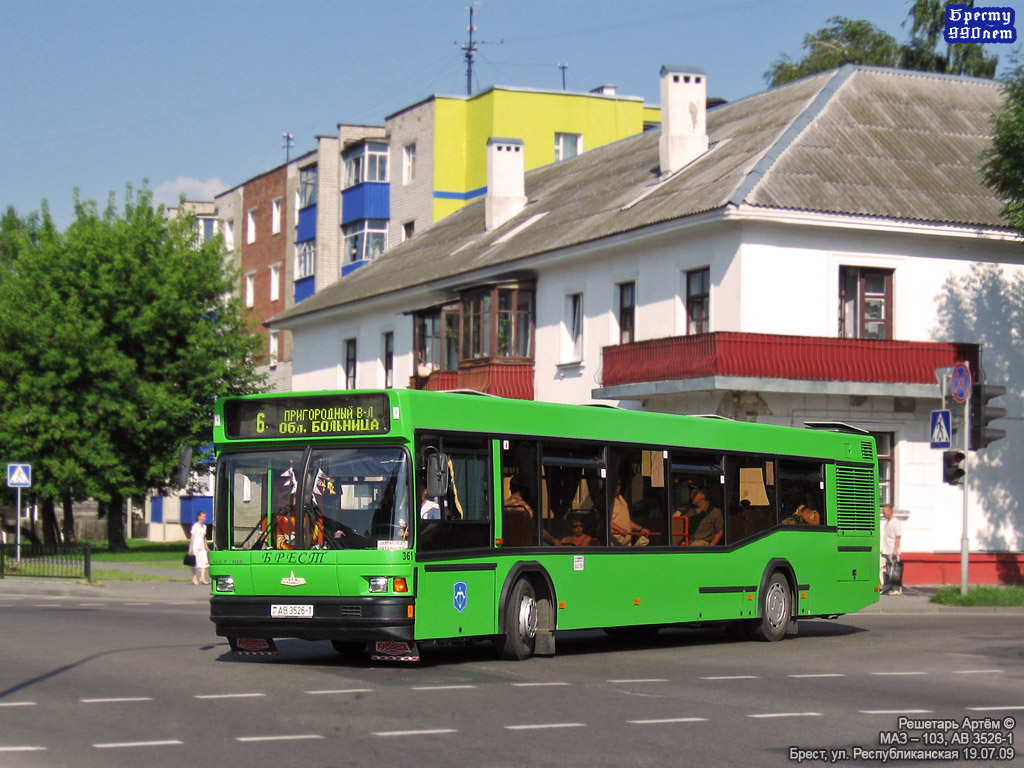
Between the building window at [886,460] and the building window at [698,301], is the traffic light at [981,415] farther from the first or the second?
the building window at [698,301]

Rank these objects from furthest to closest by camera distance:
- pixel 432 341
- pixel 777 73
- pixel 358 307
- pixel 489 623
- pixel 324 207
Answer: pixel 324 207, pixel 777 73, pixel 358 307, pixel 432 341, pixel 489 623

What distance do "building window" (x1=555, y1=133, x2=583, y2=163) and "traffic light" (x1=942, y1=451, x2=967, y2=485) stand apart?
3786 cm

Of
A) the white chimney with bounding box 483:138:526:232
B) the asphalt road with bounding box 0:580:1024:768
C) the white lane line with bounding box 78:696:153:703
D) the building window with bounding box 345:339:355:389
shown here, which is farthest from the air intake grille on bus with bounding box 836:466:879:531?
the building window with bounding box 345:339:355:389

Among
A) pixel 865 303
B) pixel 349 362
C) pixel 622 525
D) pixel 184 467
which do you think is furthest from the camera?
pixel 349 362

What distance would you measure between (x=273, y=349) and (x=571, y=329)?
108 feet

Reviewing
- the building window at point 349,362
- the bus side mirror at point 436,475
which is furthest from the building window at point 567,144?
the bus side mirror at point 436,475

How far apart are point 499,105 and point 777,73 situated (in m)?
10.6

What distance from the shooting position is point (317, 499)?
14484 mm

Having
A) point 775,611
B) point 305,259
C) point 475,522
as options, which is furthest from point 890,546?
point 305,259

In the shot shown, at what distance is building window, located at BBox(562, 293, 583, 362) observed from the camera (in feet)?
128

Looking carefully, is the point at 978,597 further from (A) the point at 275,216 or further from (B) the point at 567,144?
(A) the point at 275,216

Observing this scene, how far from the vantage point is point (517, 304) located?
4075cm

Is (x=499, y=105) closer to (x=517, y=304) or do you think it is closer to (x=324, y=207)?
(x=324, y=207)

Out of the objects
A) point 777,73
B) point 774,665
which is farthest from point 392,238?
point 774,665
